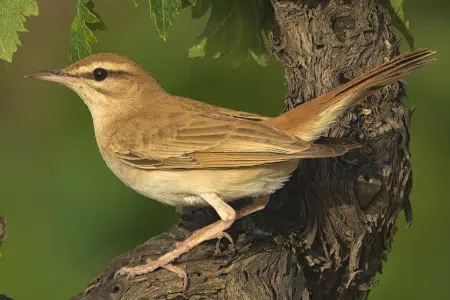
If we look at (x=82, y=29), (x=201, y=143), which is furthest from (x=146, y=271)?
(x=82, y=29)

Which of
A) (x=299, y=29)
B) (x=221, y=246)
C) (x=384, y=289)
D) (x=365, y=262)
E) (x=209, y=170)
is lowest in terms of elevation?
(x=384, y=289)

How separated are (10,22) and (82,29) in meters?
0.34

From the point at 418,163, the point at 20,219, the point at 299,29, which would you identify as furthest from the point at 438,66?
the point at 20,219

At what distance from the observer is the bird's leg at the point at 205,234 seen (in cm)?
442

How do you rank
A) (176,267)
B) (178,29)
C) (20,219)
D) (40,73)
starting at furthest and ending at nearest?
(178,29) < (20,219) < (40,73) < (176,267)

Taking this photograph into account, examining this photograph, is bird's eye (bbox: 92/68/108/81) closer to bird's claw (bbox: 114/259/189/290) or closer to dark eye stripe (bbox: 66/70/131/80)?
dark eye stripe (bbox: 66/70/131/80)

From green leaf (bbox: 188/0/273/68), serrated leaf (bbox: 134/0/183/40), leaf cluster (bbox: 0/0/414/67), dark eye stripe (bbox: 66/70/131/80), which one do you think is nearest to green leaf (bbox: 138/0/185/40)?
serrated leaf (bbox: 134/0/183/40)

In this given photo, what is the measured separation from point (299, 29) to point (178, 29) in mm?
2766

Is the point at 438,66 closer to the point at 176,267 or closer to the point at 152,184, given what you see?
the point at 152,184

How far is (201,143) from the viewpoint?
4984mm

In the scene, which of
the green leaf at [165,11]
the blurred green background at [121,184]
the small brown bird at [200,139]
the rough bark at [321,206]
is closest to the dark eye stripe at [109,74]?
the small brown bird at [200,139]

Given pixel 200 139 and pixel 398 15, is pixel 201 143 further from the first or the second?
pixel 398 15

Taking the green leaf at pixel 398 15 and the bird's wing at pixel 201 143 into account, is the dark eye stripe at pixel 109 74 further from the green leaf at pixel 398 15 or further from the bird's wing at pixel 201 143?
the green leaf at pixel 398 15

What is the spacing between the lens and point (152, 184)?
4957 millimetres
